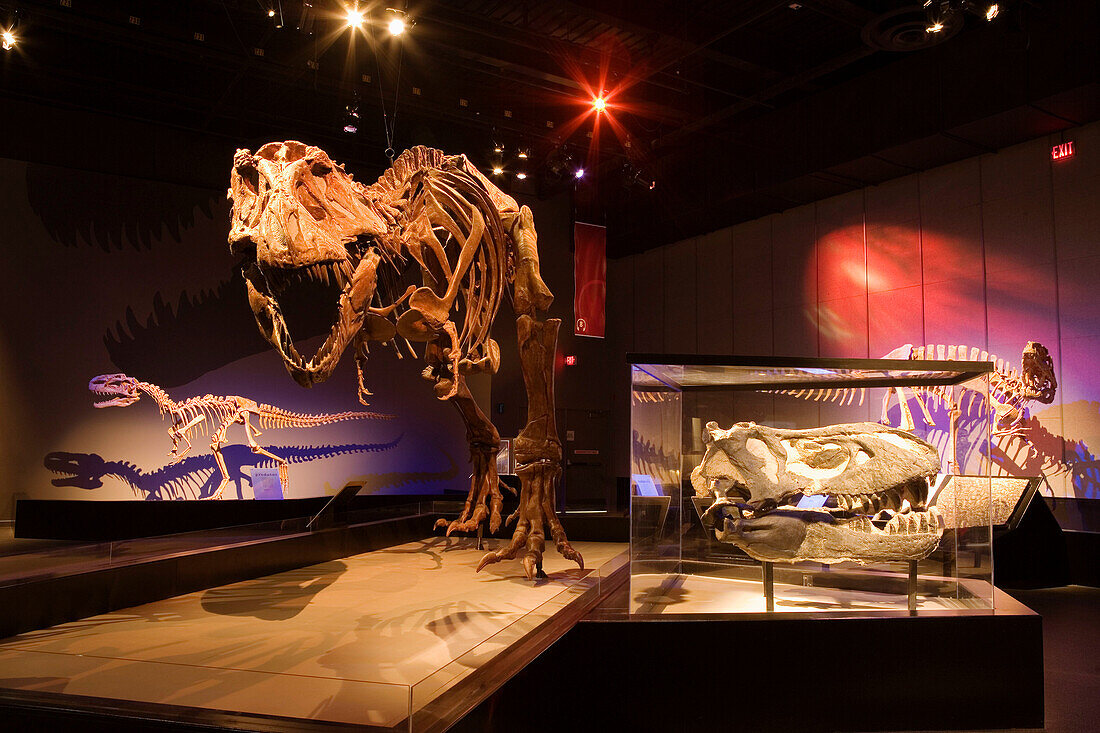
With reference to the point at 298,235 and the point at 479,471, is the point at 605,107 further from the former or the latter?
the point at 298,235

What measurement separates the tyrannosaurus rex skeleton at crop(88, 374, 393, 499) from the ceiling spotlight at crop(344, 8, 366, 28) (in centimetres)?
509

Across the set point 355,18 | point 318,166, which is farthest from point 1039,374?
point 355,18

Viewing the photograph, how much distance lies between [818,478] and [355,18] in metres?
6.86

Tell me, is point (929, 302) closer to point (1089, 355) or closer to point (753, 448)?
point (1089, 355)

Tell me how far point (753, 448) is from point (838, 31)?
24.7 feet

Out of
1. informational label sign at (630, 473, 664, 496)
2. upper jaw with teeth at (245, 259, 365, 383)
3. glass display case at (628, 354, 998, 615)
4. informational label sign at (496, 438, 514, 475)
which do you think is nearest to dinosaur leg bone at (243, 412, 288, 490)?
informational label sign at (496, 438, 514, 475)

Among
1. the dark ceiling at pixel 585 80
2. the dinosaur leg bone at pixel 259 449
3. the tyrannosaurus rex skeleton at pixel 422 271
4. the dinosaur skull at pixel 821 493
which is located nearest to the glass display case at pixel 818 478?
the dinosaur skull at pixel 821 493

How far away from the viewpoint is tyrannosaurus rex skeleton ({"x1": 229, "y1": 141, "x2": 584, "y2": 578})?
13.5 feet

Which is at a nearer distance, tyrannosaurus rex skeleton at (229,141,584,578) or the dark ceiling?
tyrannosaurus rex skeleton at (229,141,584,578)

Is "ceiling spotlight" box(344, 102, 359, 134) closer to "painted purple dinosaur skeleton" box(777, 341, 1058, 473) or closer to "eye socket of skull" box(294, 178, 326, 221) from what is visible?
"eye socket of skull" box(294, 178, 326, 221)

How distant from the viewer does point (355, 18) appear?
318 inches

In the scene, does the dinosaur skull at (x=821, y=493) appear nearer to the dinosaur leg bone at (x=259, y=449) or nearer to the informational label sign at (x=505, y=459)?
the informational label sign at (x=505, y=459)

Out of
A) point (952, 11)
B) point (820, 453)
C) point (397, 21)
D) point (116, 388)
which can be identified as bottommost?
point (820, 453)

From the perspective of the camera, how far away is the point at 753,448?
414 cm
